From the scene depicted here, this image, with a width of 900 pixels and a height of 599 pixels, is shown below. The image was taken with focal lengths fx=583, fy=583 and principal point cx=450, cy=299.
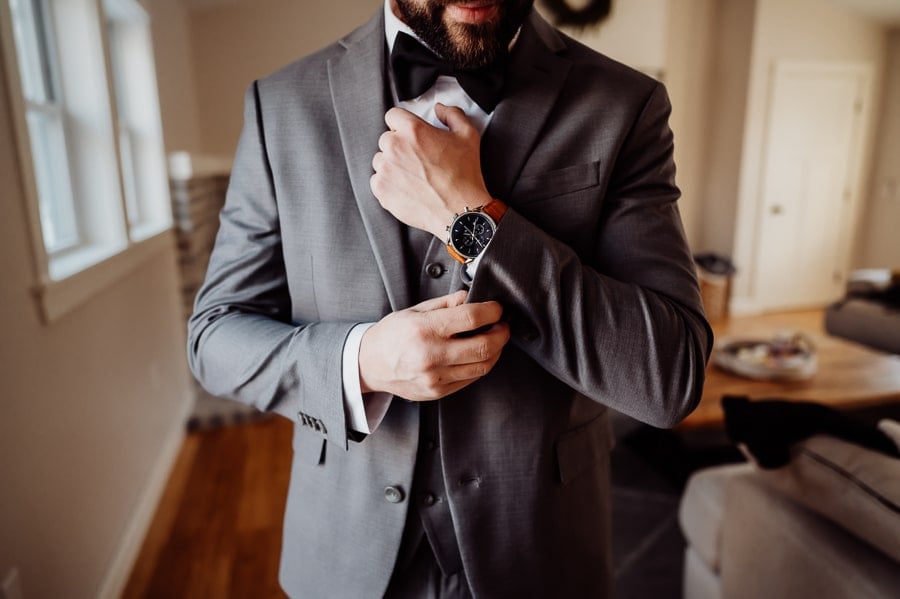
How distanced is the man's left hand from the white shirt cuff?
154mm

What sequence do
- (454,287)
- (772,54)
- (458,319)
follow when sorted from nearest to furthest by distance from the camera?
(458,319), (454,287), (772,54)

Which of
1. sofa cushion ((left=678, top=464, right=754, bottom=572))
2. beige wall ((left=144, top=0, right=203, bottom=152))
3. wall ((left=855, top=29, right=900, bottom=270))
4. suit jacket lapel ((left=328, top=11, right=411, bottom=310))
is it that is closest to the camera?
suit jacket lapel ((left=328, top=11, right=411, bottom=310))

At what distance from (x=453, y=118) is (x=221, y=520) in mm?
2234

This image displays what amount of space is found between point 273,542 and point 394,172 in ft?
6.51

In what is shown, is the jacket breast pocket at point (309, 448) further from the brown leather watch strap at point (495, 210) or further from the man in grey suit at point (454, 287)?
the brown leather watch strap at point (495, 210)

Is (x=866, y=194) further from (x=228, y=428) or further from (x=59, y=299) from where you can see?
(x=59, y=299)

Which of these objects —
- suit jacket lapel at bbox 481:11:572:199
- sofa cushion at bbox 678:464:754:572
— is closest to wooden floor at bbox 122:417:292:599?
sofa cushion at bbox 678:464:754:572

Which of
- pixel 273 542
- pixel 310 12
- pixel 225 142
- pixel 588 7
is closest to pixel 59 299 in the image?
pixel 273 542

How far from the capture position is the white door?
5.12 metres

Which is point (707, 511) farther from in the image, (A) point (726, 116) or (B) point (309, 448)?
(A) point (726, 116)

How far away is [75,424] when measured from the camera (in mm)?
1768

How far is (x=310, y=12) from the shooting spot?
427cm

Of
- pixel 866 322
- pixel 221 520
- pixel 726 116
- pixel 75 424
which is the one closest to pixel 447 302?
pixel 75 424

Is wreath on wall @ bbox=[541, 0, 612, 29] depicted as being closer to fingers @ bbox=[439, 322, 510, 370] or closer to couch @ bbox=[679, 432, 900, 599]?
couch @ bbox=[679, 432, 900, 599]
